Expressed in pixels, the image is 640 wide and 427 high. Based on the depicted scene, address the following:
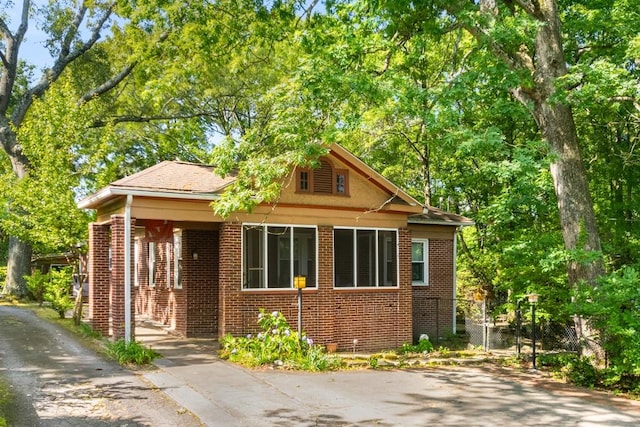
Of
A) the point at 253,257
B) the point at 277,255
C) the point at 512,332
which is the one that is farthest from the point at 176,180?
the point at 512,332

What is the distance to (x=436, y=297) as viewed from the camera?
1792 cm

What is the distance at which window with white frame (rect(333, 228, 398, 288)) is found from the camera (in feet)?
49.3

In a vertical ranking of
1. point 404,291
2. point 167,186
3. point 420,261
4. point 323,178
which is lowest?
point 404,291

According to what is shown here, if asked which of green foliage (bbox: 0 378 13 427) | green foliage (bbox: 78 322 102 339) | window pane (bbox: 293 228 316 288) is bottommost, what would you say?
green foliage (bbox: 0 378 13 427)

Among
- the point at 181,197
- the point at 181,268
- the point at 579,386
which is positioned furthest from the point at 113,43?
the point at 579,386

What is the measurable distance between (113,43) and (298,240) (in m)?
18.1

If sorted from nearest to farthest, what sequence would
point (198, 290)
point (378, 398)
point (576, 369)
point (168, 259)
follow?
point (378, 398) → point (576, 369) → point (198, 290) → point (168, 259)

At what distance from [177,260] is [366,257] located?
542 cm

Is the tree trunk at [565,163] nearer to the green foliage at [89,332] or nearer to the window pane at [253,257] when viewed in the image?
the window pane at [253,257]

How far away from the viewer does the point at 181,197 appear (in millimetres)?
12898

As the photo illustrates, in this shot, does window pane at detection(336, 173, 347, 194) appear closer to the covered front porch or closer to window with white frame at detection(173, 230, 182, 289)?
the covered front porch

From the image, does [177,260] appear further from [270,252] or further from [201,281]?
[270,252]

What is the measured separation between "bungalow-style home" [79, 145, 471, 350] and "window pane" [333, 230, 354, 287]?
0.09 feet

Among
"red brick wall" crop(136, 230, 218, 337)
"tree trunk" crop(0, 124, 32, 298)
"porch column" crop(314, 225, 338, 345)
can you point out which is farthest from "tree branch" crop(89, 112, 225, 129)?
"porch column" crop(314, 225, 338, 345)
